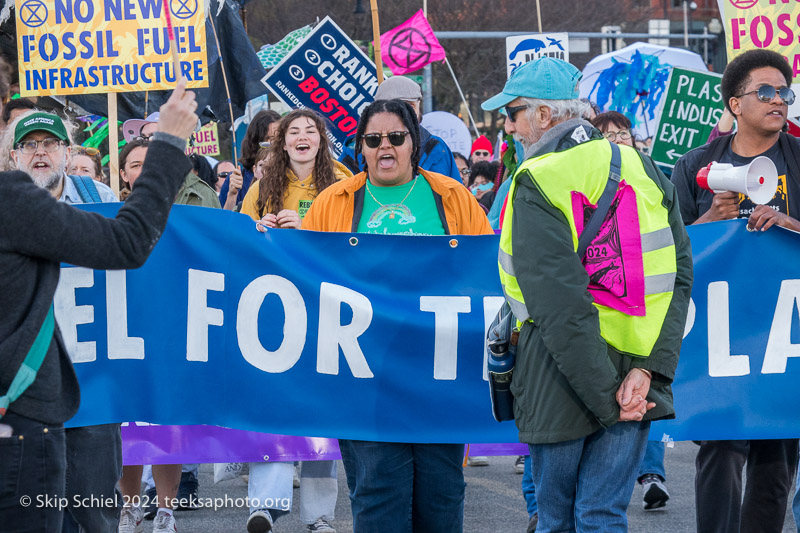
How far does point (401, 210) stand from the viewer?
4.75 meters

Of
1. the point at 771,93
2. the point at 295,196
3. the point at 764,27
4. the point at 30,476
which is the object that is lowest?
the point at 30,476

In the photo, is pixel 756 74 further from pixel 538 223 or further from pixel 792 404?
pixel 538 223

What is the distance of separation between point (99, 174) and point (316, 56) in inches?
71.9

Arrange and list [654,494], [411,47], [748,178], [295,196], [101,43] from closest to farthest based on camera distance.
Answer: [748,178]
[295,196]
[101,43]
[654,494]
[411,47]

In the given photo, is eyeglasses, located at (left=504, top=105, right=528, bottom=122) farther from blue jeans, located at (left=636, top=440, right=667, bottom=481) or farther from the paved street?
blue jeans, located at (left=636, top=440, right=667, bottom=481)

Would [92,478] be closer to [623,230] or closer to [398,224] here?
[398,224]

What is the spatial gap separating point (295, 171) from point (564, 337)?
291 centimetres

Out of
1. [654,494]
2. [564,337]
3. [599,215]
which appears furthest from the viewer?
[654,494]

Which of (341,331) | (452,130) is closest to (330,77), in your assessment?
(341,331)

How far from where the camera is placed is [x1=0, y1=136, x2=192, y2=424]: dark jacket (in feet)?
9.73

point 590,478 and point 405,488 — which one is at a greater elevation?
point 590,478

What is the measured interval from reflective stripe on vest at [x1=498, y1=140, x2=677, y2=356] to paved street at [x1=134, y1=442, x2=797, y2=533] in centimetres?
282

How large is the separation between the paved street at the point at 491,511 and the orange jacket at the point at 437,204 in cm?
208

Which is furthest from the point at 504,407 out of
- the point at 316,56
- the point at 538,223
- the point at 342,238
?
the point at 316,56
